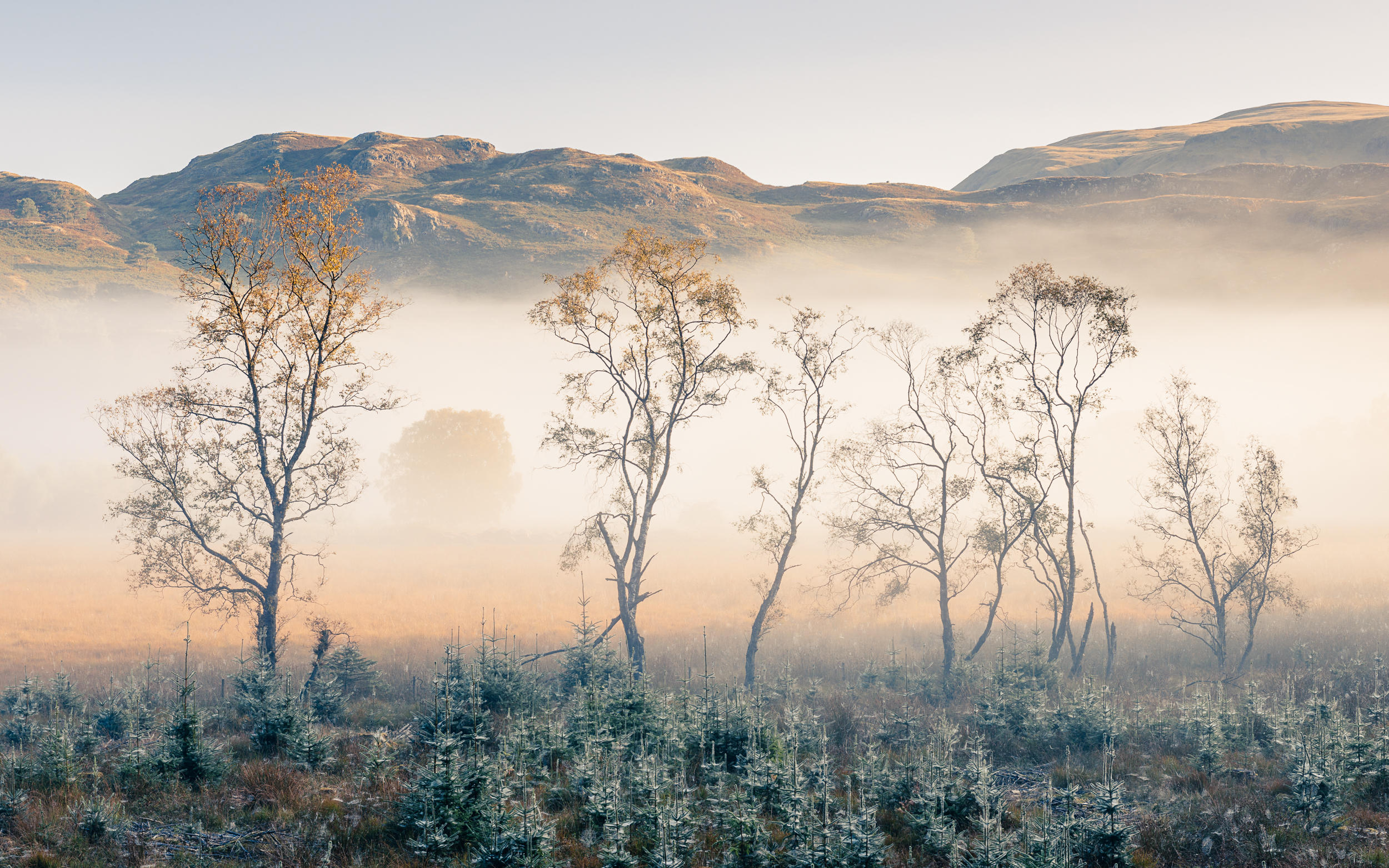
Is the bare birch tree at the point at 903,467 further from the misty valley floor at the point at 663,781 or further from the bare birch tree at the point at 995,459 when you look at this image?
the misty valley floor at the point at 663,781

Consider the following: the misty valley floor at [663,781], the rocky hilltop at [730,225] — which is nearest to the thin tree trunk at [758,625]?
the misty valley floor at [663,781]

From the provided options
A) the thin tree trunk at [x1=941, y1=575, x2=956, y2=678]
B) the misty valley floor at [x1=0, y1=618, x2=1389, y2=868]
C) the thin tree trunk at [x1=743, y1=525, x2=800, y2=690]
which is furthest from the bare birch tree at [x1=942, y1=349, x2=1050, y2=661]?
the misty valley floor at [x1=0, y1=618, x2=1389, y2=868]

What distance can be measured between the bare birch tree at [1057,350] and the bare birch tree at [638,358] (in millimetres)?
10632

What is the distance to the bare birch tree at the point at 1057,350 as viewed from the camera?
2838 cm

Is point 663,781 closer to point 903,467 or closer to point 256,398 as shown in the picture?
point 256,398

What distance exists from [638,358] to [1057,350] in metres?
17.0

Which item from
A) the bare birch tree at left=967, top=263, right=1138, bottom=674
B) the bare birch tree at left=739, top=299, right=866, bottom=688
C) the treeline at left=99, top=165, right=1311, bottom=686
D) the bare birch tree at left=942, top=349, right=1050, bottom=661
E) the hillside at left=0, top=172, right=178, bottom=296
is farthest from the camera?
the hillside at left=0, top=172, right=178, bottom=296

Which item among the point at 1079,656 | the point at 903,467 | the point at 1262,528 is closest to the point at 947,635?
the point at 1079,656

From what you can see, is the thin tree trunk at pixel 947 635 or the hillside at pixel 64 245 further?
the hillside at pixel 64 245

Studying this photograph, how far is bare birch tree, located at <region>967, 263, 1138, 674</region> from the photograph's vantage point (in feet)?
93.1

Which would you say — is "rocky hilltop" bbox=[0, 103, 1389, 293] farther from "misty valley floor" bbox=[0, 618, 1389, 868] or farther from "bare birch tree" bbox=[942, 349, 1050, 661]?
"misty valley floor" bbox=[0, 618, 1389, 868]

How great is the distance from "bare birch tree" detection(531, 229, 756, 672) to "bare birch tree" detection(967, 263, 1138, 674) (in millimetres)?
10632

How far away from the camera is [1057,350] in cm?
2934

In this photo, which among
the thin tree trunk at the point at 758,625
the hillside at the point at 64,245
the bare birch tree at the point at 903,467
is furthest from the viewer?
the hillside at the point at 64,245
